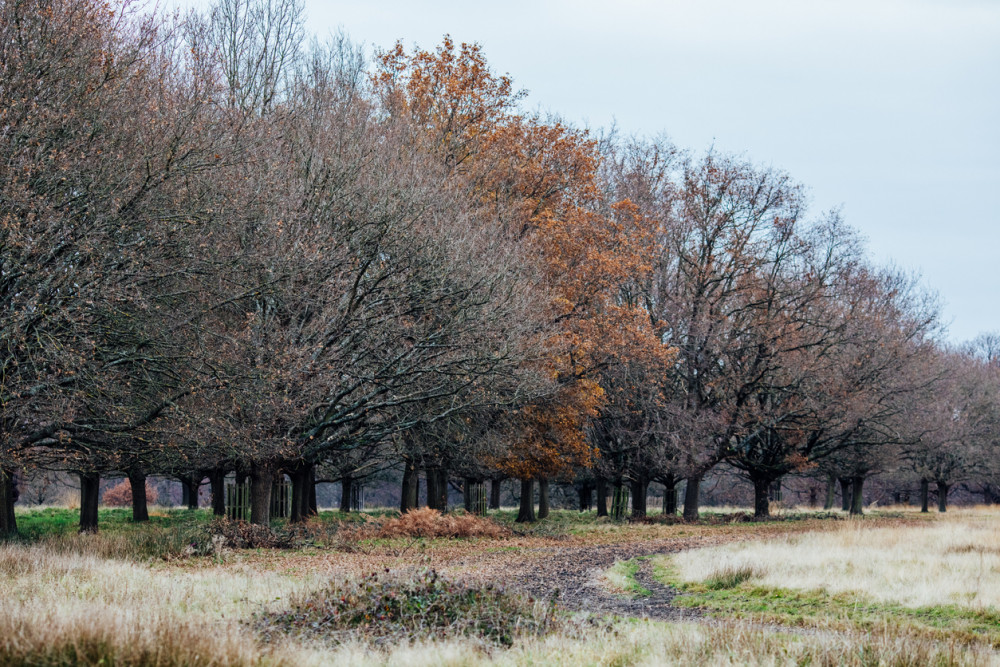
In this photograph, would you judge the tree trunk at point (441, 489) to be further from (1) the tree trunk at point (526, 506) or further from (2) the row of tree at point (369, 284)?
(1) the tree trunk at point (526, 506)

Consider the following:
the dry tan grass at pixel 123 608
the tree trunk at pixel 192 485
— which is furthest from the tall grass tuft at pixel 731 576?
the tree trunk at pixel 192 485

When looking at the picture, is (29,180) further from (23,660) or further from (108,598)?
(23,660)

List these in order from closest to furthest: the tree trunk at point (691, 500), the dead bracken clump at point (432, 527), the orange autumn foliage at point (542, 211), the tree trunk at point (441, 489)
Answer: the dead bracken clump at point (432, 527) → the orange autumn foliage at point (542, 211) → the tree trunk at point (441, 489) → the tree trunk at point (691, 500)

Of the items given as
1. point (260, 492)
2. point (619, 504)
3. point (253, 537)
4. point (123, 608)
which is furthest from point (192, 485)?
point (123, 608)

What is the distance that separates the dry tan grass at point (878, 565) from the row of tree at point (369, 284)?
7.80 m

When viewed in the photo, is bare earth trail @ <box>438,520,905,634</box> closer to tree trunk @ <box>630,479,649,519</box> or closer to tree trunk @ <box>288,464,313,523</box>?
tree trunk @ <box>630,479,649,519</box>

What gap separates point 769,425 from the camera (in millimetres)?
37406

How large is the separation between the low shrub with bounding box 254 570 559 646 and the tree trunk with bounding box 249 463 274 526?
11674 mm

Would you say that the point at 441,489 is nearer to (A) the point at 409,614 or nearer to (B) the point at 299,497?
(B) the point at 299,497

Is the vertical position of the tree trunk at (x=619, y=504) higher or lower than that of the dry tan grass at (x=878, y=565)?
lower

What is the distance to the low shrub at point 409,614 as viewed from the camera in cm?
955

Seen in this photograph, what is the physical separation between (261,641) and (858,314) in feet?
117

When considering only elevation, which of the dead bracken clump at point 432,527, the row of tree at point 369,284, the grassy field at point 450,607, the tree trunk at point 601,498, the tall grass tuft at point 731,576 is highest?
the row of tree at point 369,284

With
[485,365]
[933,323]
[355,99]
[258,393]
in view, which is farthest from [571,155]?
[933,323]
